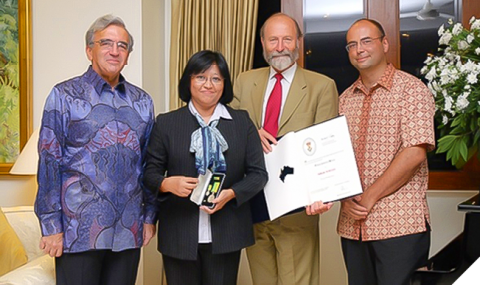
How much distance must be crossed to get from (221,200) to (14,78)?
216cm

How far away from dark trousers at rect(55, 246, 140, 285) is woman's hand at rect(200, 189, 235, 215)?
385 millimetres

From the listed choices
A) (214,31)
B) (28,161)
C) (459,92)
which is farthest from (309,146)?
(28,161)

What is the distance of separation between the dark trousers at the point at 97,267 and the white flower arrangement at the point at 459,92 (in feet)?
4.61

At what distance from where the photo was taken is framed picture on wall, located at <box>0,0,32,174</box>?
3385mm

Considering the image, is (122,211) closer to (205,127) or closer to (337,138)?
(205,127)

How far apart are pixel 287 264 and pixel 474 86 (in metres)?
1.16

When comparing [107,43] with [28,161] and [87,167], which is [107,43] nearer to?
[87,167]

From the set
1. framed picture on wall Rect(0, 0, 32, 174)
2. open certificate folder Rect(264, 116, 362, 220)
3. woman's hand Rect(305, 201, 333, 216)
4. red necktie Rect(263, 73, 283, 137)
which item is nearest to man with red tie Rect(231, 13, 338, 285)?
red necktie Rect(263, 73, 283, 137)

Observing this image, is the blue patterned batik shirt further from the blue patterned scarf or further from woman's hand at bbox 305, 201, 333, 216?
woman's hand at bbox 305, 201, 333, 216

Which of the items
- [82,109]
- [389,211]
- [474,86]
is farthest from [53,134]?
[474,86]

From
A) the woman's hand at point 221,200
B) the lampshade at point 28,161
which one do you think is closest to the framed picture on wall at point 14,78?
the lampshade at point 28,161

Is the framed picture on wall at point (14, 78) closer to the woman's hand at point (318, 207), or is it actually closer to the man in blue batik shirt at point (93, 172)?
the man in blue batik shirt at point (93, 172)

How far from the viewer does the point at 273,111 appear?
2.46 m

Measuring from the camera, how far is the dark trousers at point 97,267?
1970mm
